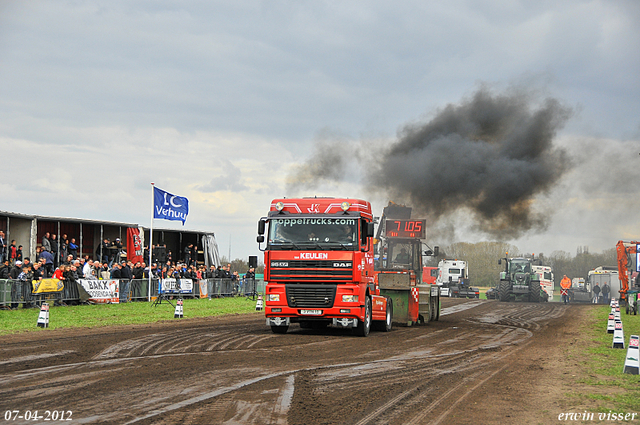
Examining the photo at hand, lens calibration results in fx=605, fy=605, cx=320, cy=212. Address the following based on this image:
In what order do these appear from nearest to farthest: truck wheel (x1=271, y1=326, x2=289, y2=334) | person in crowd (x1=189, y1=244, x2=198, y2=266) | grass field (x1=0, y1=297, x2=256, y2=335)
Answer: truck wheel (x1=271, y1=326, x2=289, y2=334) < grass field (x1=0, y1=297, x2=256, y2=335) < person in crowd (x1=189, y1=244, x2=198, y2=266)

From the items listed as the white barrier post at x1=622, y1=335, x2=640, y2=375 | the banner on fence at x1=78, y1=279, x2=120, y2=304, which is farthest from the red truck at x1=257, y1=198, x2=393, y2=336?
the banner on fence at x1=78, y1=279, x2=120, y2=304

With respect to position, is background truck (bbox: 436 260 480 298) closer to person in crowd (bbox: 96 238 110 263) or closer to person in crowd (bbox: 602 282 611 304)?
person in crowd (bbox: 602 282 611 304)

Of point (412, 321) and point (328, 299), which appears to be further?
point (412, 321)

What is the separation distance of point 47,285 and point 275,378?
15.3 metres

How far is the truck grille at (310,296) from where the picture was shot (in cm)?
1559

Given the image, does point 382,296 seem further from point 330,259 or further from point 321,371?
point 321,371

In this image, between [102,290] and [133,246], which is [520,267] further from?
[102,290]

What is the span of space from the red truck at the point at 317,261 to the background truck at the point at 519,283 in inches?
1244

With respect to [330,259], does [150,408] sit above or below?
below

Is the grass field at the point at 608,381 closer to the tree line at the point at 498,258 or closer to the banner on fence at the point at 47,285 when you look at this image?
the banner on fence at the point at 47,285

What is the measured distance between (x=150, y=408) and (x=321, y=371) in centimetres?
368

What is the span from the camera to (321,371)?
33.4 feet

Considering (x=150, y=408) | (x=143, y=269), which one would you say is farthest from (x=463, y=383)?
(x=143, y=269)

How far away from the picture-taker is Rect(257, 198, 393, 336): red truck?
1555 cm
